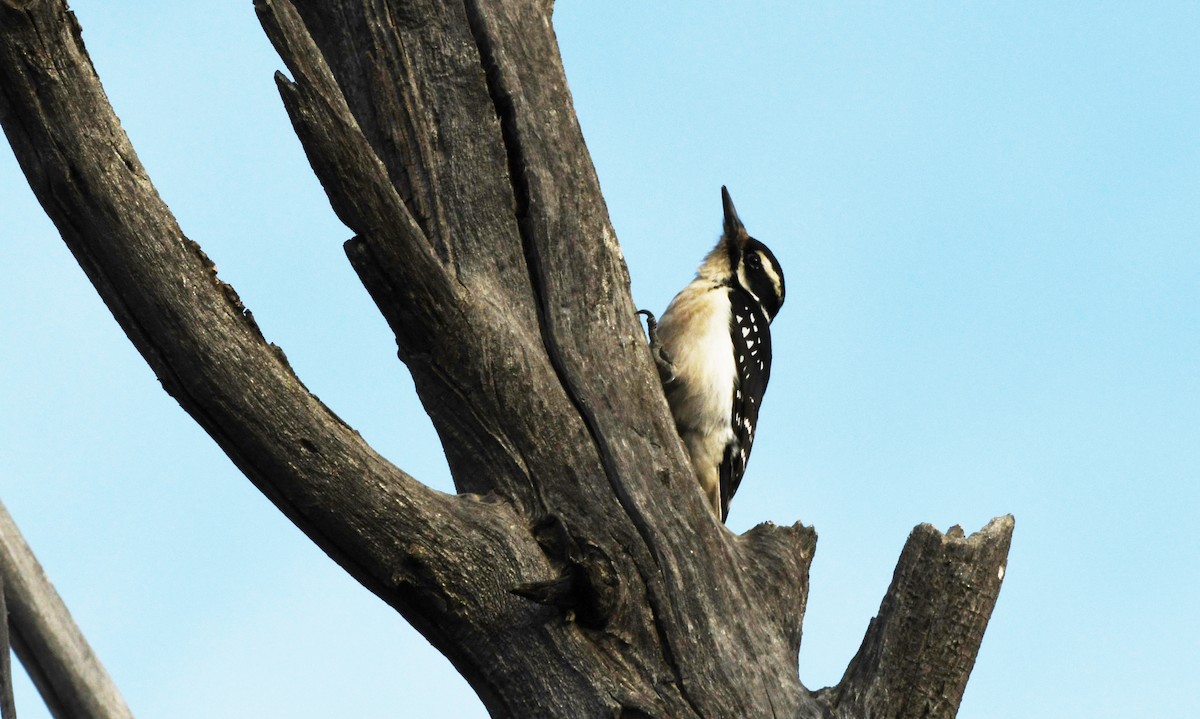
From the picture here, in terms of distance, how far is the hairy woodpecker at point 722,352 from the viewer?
16.1 ft

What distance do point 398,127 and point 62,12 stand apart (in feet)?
3.76

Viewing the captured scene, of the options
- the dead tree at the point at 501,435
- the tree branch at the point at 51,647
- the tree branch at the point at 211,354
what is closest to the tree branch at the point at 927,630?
the dead tree at the point at 501,435

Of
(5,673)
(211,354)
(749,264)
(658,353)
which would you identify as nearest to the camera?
(5,673)

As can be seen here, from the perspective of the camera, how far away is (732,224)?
19.9 feet

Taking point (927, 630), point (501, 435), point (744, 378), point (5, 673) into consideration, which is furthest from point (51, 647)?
point (744, 378)

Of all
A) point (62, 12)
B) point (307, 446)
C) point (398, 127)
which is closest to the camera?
point (62, 12)

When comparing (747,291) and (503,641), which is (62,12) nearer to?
(503,641)

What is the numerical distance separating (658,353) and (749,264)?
1388 millimetres

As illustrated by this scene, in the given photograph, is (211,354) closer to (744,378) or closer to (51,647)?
(51,647)

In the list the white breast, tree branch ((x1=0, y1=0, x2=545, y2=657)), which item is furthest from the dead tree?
the white breast

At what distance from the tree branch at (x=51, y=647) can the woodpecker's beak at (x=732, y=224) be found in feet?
15.2

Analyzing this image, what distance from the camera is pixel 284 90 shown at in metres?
2.81

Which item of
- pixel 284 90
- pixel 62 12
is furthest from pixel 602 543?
pixel 62 12

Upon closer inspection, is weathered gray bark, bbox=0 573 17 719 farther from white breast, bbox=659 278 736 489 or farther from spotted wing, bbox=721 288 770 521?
spotted wing, bbox=721 288 770 521
